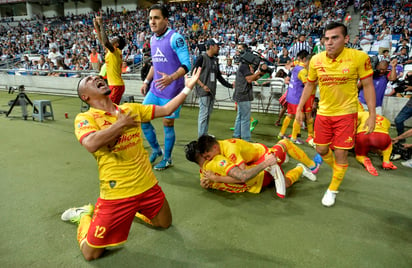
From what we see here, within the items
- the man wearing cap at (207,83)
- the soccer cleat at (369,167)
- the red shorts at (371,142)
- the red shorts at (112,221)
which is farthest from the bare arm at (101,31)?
the soccer cleat at (369,167)

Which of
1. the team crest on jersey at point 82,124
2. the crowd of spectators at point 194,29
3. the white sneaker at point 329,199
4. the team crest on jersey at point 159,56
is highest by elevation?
the crowd of spectators at point 194,29

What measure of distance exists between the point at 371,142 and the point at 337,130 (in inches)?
66.8

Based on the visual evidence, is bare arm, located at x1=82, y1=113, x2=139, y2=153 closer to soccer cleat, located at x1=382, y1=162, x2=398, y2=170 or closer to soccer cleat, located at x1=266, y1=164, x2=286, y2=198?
soccer cleat, located at x1=266, y1=164, x2=286, y2=198

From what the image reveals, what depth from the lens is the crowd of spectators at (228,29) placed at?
1175 centimetres

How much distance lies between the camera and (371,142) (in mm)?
4148

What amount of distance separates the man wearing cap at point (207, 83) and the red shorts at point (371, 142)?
8.24 ft

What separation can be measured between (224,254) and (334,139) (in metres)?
1.78

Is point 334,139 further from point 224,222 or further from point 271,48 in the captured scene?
point 271,48

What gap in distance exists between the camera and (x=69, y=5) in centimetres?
2992

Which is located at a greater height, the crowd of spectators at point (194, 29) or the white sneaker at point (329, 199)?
the crowd of spectators at point (194, 29)

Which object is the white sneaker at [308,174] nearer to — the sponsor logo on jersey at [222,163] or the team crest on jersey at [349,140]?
the team crest on jersey at [349,140]

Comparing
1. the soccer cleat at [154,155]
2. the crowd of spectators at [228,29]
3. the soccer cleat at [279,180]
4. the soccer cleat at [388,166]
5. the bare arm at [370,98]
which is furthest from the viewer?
the crowd of spectators at [228,29]

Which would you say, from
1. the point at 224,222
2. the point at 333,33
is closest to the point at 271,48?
the point at 333,33

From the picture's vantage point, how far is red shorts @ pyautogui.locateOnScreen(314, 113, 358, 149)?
285cm
